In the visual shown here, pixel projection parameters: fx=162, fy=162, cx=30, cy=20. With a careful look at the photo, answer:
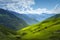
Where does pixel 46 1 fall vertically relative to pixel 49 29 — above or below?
above

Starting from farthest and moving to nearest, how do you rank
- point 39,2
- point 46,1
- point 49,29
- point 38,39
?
point 39,2 < point 46,1 < point 49,29 < point 38,39

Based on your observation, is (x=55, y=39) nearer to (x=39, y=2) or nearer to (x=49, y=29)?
(x=49, y=29)

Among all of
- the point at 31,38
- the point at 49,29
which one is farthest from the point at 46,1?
the point at 31,38

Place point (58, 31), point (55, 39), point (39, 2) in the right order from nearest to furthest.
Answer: point (55, 39), point (58, 31), point (39, 2)

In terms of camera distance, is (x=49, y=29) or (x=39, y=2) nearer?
(x=49, y=29)

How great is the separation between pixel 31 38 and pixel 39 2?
59.7 metres

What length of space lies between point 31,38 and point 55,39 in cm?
1847

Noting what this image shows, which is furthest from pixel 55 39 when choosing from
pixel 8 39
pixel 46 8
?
pixel 46 8

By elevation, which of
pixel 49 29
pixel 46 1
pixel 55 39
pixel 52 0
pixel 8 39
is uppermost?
pixel 52 0

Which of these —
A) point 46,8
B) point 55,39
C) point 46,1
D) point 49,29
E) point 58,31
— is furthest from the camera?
point 46,8

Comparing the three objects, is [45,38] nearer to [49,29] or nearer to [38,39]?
[38,39]

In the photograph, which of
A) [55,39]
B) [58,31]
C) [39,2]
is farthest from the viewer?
[39,2]

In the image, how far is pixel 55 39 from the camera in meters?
86.7

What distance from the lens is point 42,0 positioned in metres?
145
